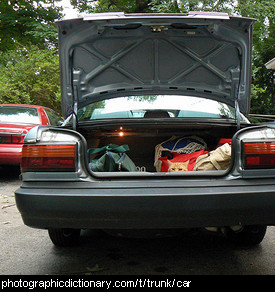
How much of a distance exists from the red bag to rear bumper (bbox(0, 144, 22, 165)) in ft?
11.6

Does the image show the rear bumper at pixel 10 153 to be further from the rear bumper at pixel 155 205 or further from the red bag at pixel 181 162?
the rear bumper at pixel 155 205

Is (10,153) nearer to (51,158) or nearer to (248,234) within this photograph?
(51,158)

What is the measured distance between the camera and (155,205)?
6.18 feet

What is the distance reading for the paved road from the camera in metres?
2.46

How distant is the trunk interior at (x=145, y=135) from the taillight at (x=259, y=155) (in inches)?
40.5

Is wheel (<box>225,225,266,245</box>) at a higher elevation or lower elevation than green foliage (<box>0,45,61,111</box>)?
lower

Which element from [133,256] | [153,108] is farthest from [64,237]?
[153,108]

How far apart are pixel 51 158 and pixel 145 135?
1525 millimetres

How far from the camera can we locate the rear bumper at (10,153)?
5824 mm

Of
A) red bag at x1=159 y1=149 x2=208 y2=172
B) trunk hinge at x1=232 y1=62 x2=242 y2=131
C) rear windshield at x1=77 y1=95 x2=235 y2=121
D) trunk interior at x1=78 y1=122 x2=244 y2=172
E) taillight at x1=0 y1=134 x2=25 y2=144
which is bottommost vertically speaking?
taillight at x1=0 y1=134 x2=25 y2=144

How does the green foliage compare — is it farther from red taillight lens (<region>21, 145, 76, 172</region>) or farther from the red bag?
red taillight lens (<region>21, 145, 76, 172</region>)

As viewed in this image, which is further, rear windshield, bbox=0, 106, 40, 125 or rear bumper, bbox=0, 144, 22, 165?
rear windshield, bbox=0, 106, 40, 125

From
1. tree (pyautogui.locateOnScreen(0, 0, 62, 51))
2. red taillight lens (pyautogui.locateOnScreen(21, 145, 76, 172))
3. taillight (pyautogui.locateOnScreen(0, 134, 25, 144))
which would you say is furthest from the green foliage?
red taillight lens (pyautogui.locateOnScreen(21, 145, 76, 172))
